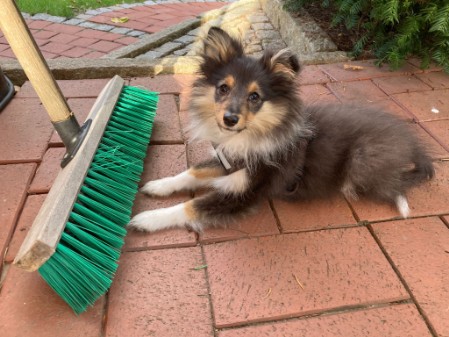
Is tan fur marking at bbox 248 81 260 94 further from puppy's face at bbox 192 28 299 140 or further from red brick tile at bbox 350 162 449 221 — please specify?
red brick tile at bbox 350 162 449 221

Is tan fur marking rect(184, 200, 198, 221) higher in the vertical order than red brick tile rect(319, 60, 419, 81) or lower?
higher

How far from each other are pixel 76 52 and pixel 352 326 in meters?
4.35

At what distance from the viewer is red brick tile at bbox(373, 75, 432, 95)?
3443 mm

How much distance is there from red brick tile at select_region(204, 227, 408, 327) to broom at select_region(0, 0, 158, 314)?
1.90ft

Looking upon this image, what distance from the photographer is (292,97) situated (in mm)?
2221

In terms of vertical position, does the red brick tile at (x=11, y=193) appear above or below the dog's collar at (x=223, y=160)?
below

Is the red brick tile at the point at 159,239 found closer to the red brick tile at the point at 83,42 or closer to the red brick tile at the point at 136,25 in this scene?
the red brick tile at the point at 83,42

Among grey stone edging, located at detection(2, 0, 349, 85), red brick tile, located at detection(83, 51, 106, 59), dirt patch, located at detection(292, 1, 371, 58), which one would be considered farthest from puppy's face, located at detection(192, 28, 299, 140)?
red brick tile, located at detection(83, 51, 106, 59)

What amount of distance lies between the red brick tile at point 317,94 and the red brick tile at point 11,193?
2333 millimetres

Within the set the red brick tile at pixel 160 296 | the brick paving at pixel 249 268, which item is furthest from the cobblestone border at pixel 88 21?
the red brick tile at pixel 160 296

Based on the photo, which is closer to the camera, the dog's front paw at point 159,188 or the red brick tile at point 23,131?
the dog's front paw at point 159,188

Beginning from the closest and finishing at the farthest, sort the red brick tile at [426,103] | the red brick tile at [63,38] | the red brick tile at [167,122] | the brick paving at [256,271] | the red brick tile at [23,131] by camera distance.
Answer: the brick paving at [256,271], the red brick tile at [23,131], the red brick tile at [167,122], the red brick tile at [426,103], the red brick tile at [63,38]

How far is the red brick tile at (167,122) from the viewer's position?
2.87 m

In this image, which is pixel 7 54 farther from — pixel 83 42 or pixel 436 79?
pixel 436 79
